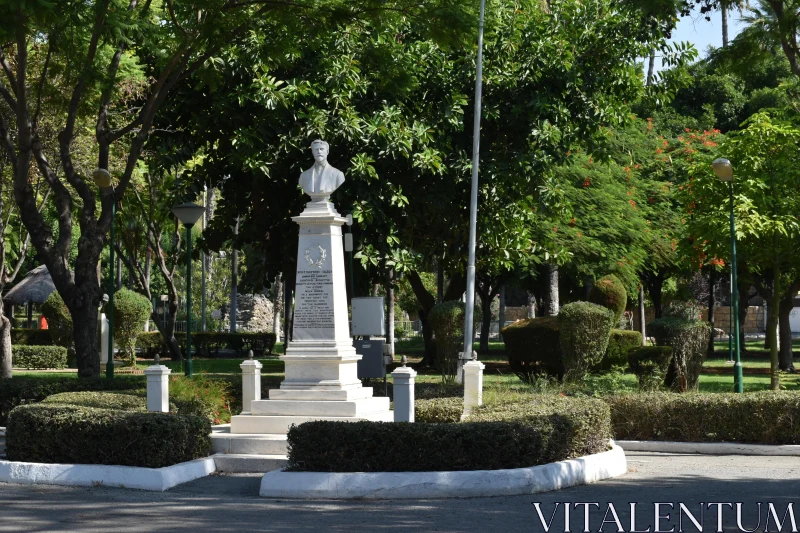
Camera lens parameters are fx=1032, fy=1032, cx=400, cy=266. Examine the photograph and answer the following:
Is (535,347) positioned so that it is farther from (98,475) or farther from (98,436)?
(98,475)

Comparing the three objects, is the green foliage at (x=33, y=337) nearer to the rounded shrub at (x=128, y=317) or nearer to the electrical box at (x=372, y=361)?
the rounded shrub at (x=128, y=317)

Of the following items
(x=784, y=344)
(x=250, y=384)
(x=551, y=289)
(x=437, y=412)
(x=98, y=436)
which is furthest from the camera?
(x=551, y=289)

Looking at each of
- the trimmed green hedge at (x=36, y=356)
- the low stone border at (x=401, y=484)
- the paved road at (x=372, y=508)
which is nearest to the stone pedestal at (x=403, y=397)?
the paved road at (x=372, y=508)

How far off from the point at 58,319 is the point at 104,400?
24525 mm

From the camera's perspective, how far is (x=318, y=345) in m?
14.6

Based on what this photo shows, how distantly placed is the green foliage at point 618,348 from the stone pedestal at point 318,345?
44.3 ft

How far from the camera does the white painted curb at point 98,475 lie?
11320mm

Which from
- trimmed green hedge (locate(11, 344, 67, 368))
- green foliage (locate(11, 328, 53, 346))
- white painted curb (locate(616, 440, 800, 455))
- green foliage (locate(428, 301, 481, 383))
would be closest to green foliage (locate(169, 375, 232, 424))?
white painted curb (locate(616, 440, 800, 455))

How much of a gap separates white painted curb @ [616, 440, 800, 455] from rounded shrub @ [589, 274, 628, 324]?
626 inches

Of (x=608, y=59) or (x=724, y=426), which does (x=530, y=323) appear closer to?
(x=608, y=59)

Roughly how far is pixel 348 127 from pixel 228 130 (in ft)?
10.6

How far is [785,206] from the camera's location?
25.2m

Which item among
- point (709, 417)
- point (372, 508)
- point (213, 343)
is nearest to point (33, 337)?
point (213, 343)

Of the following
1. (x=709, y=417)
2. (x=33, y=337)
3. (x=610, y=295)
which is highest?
(x=610, y=295)
